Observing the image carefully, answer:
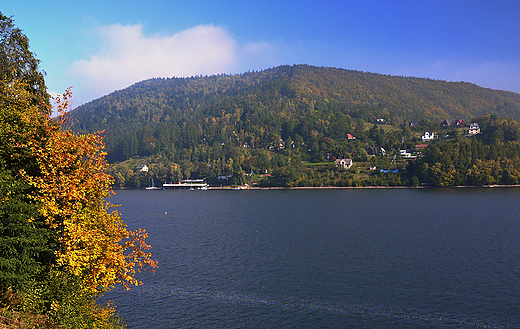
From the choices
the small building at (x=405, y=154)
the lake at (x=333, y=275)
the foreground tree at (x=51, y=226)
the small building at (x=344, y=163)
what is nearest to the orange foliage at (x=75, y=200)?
the foreground tree at (x=51, y=226)

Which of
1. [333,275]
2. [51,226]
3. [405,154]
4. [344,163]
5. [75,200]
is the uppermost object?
[405,154]

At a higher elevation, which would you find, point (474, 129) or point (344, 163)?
point (474, 129)

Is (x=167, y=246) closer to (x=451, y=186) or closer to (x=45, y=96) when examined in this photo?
(x=45, y=96)

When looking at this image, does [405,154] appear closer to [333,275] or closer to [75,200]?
[333,275]

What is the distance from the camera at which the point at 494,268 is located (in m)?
39.4

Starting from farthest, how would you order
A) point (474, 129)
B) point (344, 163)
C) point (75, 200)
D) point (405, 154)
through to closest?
1. point (474, 129)
2. point (405, 154)
3. point (344, 163)
4. point (75, 200)

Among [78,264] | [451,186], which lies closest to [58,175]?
[78,264]

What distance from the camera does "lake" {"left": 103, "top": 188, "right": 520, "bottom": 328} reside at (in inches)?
1148

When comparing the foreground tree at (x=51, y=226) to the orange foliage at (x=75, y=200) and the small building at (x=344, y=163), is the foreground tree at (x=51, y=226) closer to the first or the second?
the orange foliage at (x=75, y=200)

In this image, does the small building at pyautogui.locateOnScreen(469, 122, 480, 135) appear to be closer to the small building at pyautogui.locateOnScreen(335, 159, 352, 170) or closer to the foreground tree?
the small building at pyautogui.locateOnScreen(335, 159, 352, 170)

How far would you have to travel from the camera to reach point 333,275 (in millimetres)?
38438

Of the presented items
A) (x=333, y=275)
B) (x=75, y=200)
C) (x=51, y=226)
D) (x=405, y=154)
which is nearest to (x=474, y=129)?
(x=405, y=154)

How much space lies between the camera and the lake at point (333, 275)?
95.7 ft

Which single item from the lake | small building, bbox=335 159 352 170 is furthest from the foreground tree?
small building, bbox=335 159 352 170
